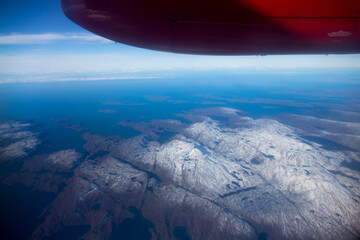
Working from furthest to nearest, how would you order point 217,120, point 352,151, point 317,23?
point 217,120, point 352,151, point 317,23

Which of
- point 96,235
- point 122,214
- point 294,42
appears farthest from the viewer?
point 122,214

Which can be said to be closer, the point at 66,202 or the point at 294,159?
the point at 66,202

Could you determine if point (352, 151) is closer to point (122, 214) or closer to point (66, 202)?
point (122, 214)

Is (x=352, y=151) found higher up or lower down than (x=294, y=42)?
lower down

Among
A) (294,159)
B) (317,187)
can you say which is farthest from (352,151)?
(317,187)

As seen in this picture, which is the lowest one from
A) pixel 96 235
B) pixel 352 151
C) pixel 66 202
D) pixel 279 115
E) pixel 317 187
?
pixel 96 235

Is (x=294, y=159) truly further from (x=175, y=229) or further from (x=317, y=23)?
(x=317, y=23)
